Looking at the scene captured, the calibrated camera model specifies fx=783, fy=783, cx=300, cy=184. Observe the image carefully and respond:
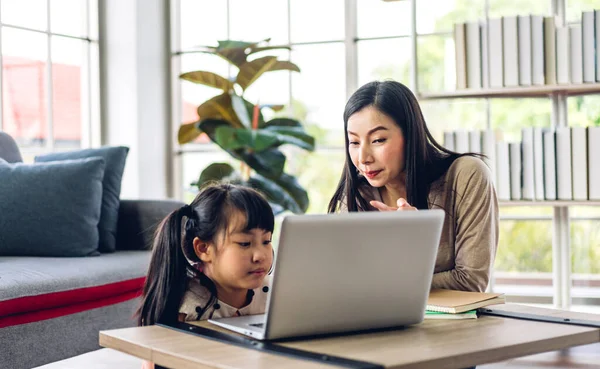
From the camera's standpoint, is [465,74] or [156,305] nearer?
[156,305]

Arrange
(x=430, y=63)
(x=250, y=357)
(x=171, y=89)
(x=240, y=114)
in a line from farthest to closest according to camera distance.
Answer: (x=171, y=89)
(x=430, y=63)
(x=240, y=114)
(x=250, y=357)

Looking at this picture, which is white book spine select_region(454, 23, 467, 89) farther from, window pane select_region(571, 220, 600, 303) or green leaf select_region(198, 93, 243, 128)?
green leaf select_region(198, 93, 243, 128)

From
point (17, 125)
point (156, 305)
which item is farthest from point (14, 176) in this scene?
point (156, 305)

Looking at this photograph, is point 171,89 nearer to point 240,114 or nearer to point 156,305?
point 240,114

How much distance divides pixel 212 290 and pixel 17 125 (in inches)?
113

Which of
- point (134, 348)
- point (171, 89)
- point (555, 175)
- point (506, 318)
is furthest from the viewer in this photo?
point (171, 89)

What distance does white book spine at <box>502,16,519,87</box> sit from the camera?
11.3 feet

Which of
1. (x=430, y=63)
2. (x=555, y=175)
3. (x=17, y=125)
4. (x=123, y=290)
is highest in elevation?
(x=430, y=63)

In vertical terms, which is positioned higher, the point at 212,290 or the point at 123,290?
the point at 212,290

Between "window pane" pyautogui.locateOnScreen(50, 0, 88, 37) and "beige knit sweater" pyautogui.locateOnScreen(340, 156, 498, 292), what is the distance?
10.0 ft

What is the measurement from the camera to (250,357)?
1182 mm

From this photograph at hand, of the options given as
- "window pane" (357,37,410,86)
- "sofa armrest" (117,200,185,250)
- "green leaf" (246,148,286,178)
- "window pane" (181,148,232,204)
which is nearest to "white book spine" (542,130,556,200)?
"window pane" (357,37,410,86)

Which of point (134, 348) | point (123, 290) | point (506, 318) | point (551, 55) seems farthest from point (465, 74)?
point (134, 348)

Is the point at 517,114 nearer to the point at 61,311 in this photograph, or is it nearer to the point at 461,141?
the point at 461,141
